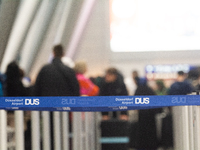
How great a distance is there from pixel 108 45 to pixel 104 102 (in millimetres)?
462

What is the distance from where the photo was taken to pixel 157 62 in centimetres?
257

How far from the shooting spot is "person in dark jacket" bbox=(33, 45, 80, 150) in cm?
258

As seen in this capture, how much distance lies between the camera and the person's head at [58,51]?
8.39 feet

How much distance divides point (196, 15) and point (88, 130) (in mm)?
1518

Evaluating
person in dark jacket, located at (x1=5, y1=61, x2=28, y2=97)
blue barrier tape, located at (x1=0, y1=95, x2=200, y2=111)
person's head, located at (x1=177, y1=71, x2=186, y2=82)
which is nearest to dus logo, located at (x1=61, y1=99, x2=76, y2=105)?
blue barrier tape, located at (x1=0, y1=95, x2=200, y2=111)

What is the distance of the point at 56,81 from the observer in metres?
2.61

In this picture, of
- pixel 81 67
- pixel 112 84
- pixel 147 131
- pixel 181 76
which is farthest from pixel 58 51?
pixel 147 131

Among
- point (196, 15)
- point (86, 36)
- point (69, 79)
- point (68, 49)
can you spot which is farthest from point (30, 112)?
point (196, 15)

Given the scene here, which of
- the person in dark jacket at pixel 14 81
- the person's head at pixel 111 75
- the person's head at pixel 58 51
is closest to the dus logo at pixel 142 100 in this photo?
the person's head at pixel 111 75

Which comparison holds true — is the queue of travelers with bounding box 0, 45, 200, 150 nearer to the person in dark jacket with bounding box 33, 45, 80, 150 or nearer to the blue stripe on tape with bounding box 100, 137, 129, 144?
the person in dark jacket with bounding box 33, 45, 80, 150

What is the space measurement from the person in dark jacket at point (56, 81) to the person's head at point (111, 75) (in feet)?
0.85

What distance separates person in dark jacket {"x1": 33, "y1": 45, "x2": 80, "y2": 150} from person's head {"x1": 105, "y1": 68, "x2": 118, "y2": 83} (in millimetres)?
259

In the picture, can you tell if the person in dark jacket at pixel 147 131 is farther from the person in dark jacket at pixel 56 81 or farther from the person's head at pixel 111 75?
the person in dark jacket at pixel 56 81

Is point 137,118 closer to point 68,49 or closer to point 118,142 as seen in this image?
point 118,142
